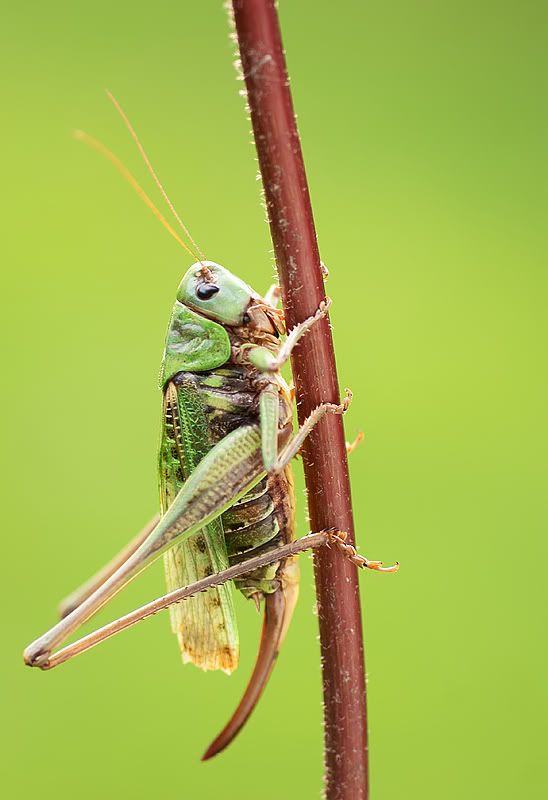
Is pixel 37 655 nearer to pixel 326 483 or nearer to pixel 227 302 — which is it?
pixel 326 483

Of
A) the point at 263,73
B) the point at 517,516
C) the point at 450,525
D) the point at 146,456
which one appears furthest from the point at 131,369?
the point at 263,73

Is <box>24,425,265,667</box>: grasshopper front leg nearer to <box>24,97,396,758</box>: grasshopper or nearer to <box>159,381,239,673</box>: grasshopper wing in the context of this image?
<box>24,97,396,758</box>: grasshopper

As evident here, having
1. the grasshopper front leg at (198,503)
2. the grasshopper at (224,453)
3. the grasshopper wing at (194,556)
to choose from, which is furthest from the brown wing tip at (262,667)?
the grasshopper front leg at (198,503)

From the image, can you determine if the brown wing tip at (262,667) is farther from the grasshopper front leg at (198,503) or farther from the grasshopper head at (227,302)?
the grasshopper head at (227,302)

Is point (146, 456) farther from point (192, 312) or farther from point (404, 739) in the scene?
point (192, 312)

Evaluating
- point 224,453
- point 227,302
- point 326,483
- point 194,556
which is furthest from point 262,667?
point 227,302

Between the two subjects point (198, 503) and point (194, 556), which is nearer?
point (198, 503)
